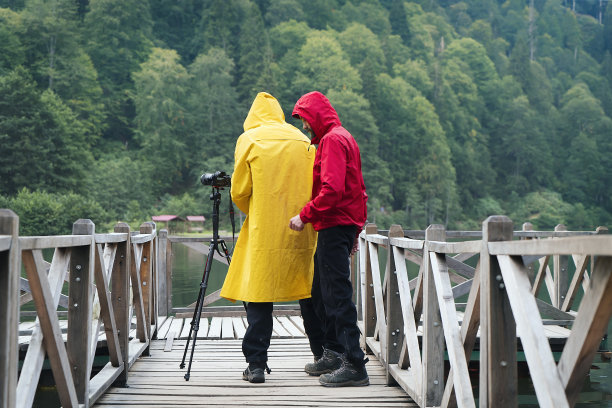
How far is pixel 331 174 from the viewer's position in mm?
3467

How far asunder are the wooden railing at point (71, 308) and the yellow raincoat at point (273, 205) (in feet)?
2.08

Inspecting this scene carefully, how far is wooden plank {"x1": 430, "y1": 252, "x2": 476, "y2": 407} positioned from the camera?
2.54 m

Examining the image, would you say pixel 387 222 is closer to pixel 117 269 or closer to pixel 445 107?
pixel 445 107

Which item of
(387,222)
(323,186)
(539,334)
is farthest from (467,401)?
(387,222)

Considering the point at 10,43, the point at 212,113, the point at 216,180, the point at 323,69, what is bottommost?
the point at 216,180

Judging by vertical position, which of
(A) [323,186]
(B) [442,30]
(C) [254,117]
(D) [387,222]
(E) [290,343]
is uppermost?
(B) [442,30]

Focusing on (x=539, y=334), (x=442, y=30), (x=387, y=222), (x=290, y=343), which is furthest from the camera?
(x=442, y=30)

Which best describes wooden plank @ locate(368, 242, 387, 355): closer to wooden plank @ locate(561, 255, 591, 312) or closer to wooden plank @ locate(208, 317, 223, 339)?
wooden plank @ locate(208, 317, 223, 339)

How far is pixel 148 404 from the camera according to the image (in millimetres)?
3426

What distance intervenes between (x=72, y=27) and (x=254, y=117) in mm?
47255

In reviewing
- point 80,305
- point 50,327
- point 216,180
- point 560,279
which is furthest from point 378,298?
point 560,279

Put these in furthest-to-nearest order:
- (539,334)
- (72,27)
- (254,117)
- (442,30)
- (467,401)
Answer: (442,30) → (72,27) → (254,117) → (467,401) → (539,334)

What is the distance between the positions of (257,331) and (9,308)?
1.91 metres

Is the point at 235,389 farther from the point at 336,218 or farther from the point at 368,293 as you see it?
the point at 368,293
